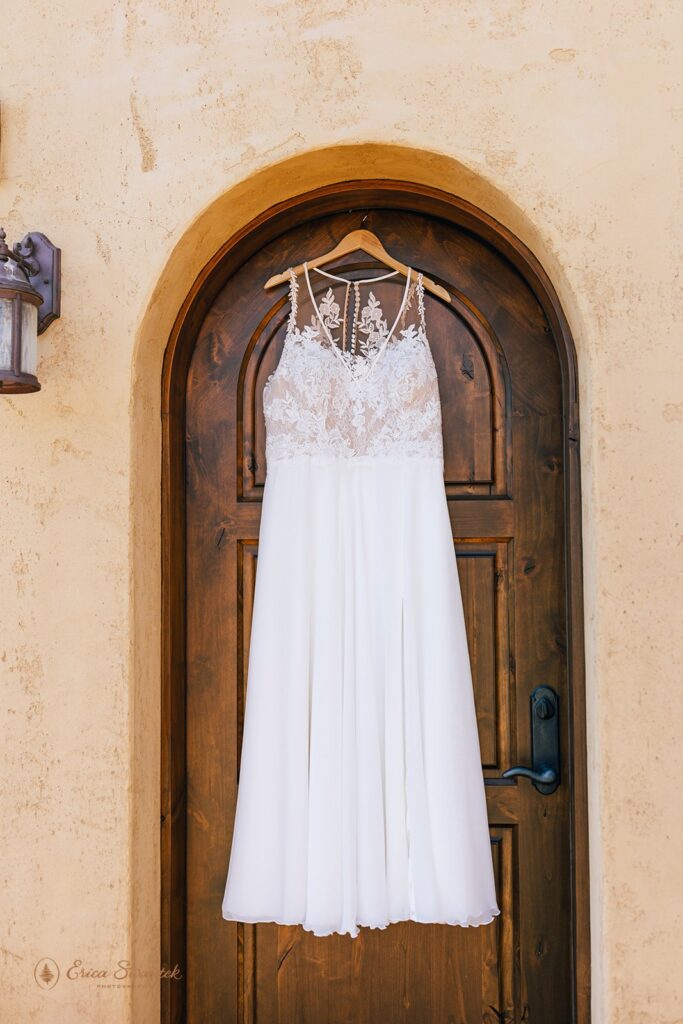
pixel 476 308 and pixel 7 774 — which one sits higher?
pixel 476 308

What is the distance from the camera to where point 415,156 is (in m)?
1.84

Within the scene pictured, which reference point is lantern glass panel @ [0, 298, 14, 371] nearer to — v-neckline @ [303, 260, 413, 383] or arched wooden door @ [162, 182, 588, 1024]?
arched wooden door @ [162, 182, 588, 1024]

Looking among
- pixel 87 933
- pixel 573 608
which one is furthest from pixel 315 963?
pixel 573 608

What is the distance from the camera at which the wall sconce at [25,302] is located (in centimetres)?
165

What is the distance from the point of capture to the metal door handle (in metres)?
1.98

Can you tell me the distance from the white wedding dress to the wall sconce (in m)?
0.55

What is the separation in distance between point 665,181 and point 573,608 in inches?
38.9

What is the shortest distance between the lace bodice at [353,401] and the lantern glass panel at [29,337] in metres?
0.54

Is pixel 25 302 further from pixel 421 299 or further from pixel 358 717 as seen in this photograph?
pixel 358 717

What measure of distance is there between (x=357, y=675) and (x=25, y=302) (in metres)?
1.11

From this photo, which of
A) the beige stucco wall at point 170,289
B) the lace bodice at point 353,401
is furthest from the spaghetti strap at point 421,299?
the beige stucco wall at point 170,289

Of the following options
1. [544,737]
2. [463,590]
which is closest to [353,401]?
[463,590]

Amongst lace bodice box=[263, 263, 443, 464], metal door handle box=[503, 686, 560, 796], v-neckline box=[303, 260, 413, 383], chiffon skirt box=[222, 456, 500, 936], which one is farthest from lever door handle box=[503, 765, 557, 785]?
v-neckline box=[303, 260, 413, 383]

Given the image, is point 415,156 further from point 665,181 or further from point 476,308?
point 665,181
